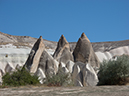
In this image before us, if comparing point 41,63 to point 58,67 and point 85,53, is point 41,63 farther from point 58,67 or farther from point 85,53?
point 85,53

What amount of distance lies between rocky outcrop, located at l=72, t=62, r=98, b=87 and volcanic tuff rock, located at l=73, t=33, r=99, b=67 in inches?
102

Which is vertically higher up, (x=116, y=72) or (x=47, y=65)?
(x=47, y=65)

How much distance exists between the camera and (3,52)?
37938mm

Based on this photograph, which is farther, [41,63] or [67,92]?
[41,63]

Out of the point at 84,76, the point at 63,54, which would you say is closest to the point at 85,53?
the point at 63,54

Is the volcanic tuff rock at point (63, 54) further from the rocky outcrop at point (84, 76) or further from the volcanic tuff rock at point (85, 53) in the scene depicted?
the rocky outcrop at point (84, 76)

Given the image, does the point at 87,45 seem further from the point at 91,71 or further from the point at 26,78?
the point at 26,78

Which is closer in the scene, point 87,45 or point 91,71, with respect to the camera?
point 91,71

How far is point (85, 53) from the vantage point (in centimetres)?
2392

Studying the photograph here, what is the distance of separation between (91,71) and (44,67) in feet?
13.6

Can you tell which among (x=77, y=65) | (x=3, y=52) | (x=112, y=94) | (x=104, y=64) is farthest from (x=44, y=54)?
(x=3, y=52)

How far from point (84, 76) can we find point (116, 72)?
817 centimetres

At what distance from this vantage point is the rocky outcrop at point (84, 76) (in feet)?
61.4

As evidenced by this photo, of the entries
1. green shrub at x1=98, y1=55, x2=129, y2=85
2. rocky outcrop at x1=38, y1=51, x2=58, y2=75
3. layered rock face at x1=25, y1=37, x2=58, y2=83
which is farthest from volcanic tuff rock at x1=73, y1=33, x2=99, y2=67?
green shrub at x1=98, y1=55, x2=129, y2=85
